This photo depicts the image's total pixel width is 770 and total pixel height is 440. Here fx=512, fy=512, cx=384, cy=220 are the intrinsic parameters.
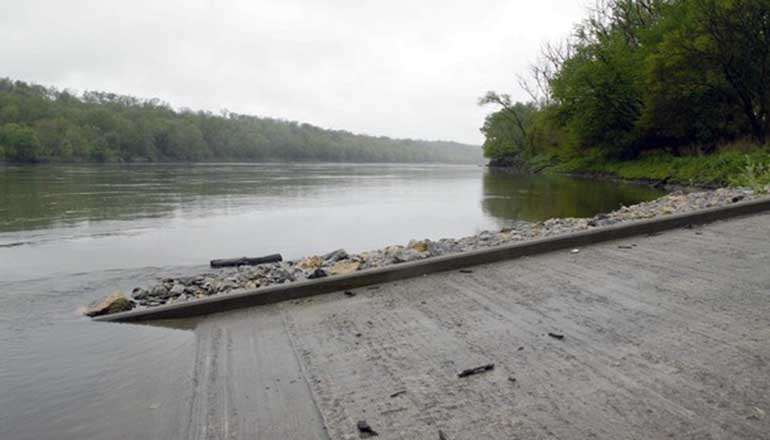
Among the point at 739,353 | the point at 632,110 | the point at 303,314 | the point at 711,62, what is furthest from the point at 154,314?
the point at 632,110

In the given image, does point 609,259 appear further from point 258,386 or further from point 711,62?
point 711,62

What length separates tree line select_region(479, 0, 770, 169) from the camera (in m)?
29.6

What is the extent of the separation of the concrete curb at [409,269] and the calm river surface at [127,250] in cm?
39

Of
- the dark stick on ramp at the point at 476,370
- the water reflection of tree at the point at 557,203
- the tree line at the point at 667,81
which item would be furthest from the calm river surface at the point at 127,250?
the tree line at the point at 667,81

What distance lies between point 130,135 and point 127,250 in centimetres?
9342

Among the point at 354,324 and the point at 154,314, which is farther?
the point at 154,314

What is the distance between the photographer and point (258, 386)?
3898 mm

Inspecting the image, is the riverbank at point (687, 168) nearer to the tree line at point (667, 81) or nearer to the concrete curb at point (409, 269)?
the tree line at point (667, 81)

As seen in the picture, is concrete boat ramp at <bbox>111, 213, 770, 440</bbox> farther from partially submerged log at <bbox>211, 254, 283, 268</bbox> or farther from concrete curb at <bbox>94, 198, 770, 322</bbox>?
partially submerged log at <bbox>211, 254, 283, 268</bbox>

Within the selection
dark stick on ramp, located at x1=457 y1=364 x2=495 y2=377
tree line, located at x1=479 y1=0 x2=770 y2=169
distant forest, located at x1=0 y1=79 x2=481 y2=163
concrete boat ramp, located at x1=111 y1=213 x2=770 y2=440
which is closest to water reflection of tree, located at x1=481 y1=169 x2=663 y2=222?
tree line, located at x1=479 y1=0 x2=770 y2=169

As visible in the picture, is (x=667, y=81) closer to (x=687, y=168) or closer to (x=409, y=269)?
(x=687, y=168)

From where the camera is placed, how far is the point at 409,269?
6570 mm

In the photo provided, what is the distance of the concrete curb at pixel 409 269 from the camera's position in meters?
5.78

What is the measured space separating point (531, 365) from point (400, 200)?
76.6 ft
